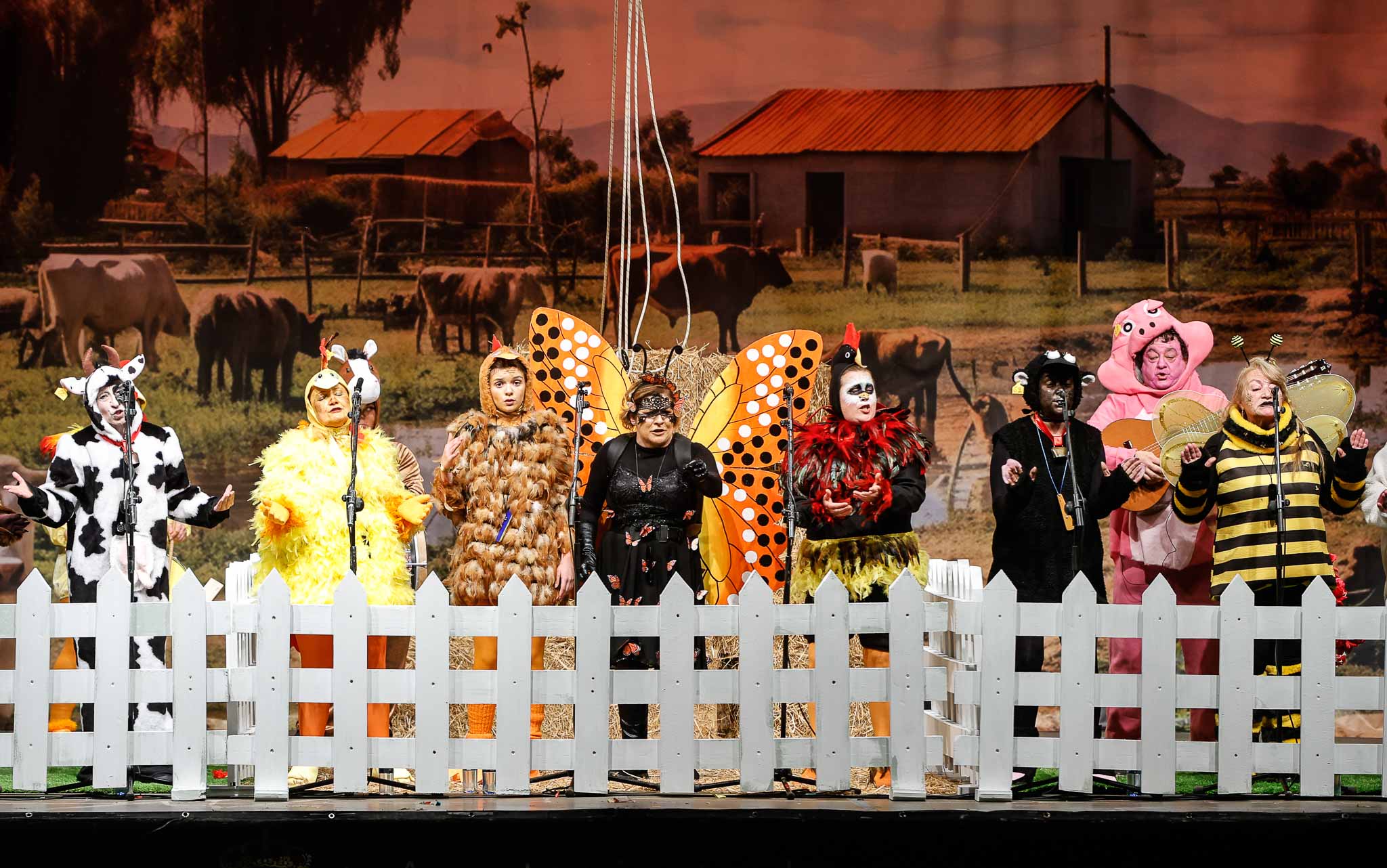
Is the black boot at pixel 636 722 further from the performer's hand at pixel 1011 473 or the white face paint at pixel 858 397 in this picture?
the performer's hand at pixel 1011 473

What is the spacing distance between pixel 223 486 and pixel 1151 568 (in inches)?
183

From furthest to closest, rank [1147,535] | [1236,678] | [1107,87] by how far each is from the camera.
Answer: [1107,87] < [1147,535] < [1236,678]

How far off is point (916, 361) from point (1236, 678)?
357 centimetres

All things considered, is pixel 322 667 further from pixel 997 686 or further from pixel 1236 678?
pixel 1236 678

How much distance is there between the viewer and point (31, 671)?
4.45 meters

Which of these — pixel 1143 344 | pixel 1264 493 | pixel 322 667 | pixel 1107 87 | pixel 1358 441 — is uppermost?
pixel 1107 87

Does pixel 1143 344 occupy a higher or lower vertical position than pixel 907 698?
higher

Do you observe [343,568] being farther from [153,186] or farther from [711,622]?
[153,186]

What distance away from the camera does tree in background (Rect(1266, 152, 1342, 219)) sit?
301 inches

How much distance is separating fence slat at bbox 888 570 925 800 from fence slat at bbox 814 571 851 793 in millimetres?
144

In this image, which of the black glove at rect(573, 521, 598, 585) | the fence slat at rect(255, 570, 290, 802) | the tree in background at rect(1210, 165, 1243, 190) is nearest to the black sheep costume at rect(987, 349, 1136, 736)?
the black glove at rect(573, 521, 598, 585)

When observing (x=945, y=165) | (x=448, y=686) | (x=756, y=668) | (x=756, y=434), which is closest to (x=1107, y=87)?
(x=945, y=165)

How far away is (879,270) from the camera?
7871mm

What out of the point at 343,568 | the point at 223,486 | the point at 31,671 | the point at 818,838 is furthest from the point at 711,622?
the point at 223,486
